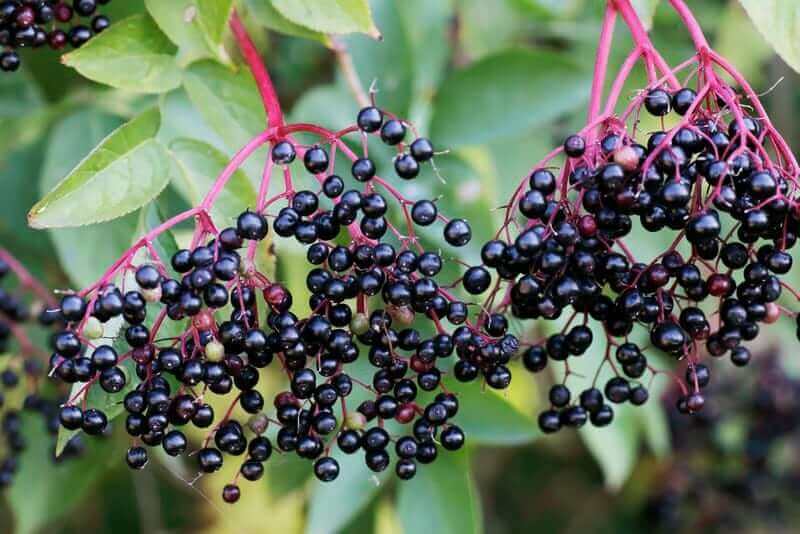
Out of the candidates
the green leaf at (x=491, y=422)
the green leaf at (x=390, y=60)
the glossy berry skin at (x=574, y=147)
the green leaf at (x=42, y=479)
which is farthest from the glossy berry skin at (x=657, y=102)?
the green leaf at (x=42, y=479)

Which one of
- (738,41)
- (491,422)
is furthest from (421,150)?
(738,41)

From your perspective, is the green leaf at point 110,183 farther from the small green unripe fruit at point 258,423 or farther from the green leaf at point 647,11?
the green leaf at point 647,11

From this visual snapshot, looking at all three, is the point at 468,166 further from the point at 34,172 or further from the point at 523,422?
the point at 34,172

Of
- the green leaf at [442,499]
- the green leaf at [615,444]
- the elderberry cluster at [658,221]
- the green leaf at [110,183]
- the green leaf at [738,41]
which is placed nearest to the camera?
the elderberry cluster at [658,221]

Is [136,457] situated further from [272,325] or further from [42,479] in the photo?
[42,479]

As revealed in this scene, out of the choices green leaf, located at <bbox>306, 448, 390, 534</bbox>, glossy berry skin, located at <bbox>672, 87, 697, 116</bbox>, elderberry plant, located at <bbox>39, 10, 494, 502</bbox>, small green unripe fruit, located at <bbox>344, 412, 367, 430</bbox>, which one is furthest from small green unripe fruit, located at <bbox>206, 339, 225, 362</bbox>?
green leaf, located at <bbox>306, 448, 390, 534</bbox>
